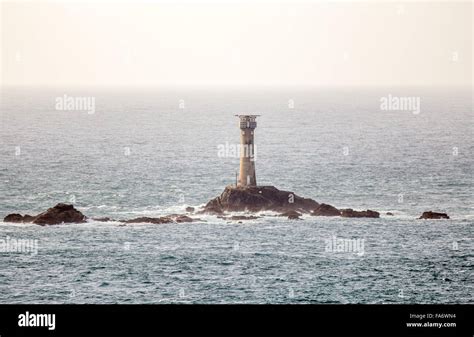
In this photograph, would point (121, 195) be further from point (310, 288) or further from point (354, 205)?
point (310, 288)

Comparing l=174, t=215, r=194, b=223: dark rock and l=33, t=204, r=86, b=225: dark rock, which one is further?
l=174, t=215, r=194, b=223: dark rock

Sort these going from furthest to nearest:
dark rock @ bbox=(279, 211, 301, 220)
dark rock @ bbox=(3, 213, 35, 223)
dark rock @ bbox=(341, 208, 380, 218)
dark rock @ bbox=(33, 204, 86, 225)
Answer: dark rock @ bbox=(341, 208, 380, 218) < dark rock @ bbox=(279, 211, 301, 220) < dark rock @ bbox=(3, 213, 35, 223) < dark rock @ bbox=(33, 204, 86, 225)

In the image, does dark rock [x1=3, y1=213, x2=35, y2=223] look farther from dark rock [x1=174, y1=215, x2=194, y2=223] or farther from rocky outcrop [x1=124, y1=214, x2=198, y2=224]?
dark rock [x1=174, y1=215, x2=194, y2=223]

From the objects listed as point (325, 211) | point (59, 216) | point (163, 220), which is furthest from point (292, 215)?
point (59, 216)

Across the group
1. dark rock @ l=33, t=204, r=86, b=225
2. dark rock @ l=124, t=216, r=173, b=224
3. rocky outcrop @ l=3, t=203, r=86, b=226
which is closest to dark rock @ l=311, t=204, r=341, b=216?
dark rock @ l=124, t=216, r=173, b=224

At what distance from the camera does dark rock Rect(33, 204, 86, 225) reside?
341ft

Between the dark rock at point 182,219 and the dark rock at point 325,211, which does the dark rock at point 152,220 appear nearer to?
the dark rock at point 182,219

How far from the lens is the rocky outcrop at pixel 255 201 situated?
109625 millimetres

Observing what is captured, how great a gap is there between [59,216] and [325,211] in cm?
2487

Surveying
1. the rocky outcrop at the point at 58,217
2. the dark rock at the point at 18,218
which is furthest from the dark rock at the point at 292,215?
the dark rock at the point at 18,218

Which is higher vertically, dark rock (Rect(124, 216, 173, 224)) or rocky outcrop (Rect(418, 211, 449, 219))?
rocky outcrop (Rect(418, 211, 449, 219))

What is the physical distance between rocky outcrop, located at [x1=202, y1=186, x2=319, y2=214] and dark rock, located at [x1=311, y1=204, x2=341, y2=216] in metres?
1.47

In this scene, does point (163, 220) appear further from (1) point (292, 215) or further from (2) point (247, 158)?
(1) point (292, 215)

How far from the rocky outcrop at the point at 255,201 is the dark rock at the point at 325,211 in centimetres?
147
